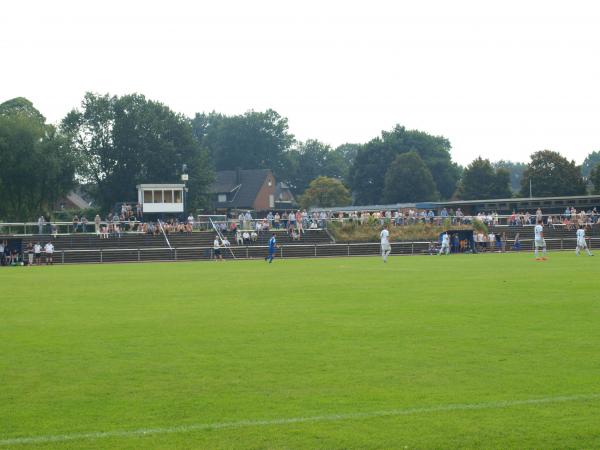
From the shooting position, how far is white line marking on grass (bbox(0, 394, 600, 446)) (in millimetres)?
7504

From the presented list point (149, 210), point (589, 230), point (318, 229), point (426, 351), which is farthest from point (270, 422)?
point (149, 210)

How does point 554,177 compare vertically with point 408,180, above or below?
below

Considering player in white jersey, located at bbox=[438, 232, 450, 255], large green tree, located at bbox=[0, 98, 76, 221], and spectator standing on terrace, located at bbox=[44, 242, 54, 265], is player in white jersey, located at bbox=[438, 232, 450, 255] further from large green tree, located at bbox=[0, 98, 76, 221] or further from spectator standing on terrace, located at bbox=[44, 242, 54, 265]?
large green tree, located at bbox=[0, 98, 76, 221]

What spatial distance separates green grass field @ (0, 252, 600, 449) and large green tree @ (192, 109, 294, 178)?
128 m

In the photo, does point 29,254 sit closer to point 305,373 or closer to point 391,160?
point 305,373

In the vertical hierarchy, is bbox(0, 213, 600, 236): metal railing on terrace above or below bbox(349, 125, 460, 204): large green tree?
below

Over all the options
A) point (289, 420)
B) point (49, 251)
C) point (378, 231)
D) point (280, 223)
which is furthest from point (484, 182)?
point (289, 420)

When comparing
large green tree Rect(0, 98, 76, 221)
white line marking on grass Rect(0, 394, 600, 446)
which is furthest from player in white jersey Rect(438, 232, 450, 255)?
white line marking on grass Rect(0, 394, 600, 446)

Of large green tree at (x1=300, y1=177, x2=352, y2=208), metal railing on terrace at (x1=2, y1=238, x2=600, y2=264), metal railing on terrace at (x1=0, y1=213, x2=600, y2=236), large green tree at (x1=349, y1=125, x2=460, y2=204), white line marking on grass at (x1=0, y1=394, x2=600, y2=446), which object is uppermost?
large green tree at (x1=349, y1=125, x2=460, y2=204)

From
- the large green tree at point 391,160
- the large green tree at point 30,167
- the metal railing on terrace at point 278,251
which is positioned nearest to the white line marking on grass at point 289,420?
the metal railing on terrace at point 278,251

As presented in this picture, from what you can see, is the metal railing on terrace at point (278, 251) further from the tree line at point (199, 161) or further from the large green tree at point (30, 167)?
the large green tree at point (30, 167)

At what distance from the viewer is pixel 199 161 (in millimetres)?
100500

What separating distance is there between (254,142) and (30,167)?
7463cm

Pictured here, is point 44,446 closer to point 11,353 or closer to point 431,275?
point 11,353
